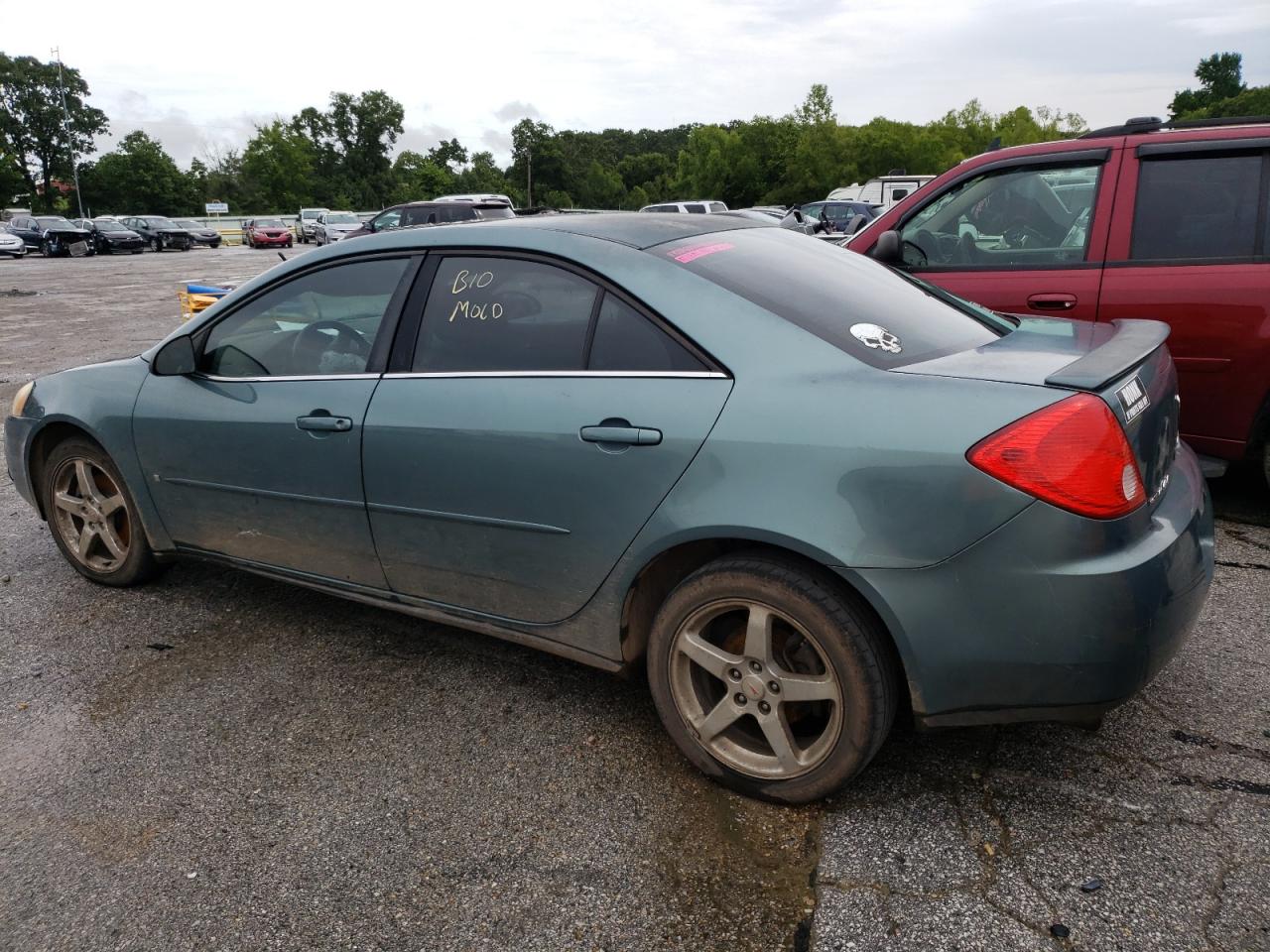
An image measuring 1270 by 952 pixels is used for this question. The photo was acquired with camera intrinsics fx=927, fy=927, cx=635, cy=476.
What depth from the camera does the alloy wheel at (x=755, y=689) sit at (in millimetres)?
2318

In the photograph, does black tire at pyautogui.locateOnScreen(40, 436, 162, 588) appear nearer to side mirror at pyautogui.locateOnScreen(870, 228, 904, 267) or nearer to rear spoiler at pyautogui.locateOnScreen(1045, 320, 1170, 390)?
rear spoiler at pyautogui.locateOnScreen(1045, 320, 1170, 390)

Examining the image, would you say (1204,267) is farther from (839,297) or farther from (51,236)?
(51,236)

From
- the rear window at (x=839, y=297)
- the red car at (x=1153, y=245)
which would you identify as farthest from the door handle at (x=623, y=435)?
the red car at (x=1153, y=245)

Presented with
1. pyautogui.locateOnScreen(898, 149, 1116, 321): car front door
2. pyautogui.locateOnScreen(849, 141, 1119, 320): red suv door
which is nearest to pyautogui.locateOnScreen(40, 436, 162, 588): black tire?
pyautogui.locateOnScreen(849, 141, 1119, 320): red suv door

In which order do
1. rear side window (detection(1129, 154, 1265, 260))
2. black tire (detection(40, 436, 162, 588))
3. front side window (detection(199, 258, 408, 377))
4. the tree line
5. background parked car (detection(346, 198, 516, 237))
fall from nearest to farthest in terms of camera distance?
front side window (detection(199, 258, 408, 377)) → black tire (detection(40, 436, 162, 588)) → rear side window (detection(1129, 154, 1265, 260)) → background parked car (detection(346, 198, 516, 237)) → the tree line

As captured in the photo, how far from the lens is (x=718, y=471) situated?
2.31 metres

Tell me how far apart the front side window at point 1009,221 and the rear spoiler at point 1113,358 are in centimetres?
176

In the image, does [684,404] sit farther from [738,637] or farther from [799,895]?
[799,895]

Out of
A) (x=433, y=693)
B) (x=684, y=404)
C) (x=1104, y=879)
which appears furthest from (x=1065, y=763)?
(x=433, y=693)

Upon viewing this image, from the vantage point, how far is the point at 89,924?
2.13m

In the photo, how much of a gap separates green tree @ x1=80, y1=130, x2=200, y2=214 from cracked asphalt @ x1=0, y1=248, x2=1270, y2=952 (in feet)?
278

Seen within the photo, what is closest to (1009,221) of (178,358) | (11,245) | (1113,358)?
(1113,358)

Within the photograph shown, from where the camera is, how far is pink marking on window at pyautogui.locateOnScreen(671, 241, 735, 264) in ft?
8.71

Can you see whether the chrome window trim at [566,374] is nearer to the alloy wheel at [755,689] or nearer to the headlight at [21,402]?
the alloy wheel at [755,689]
